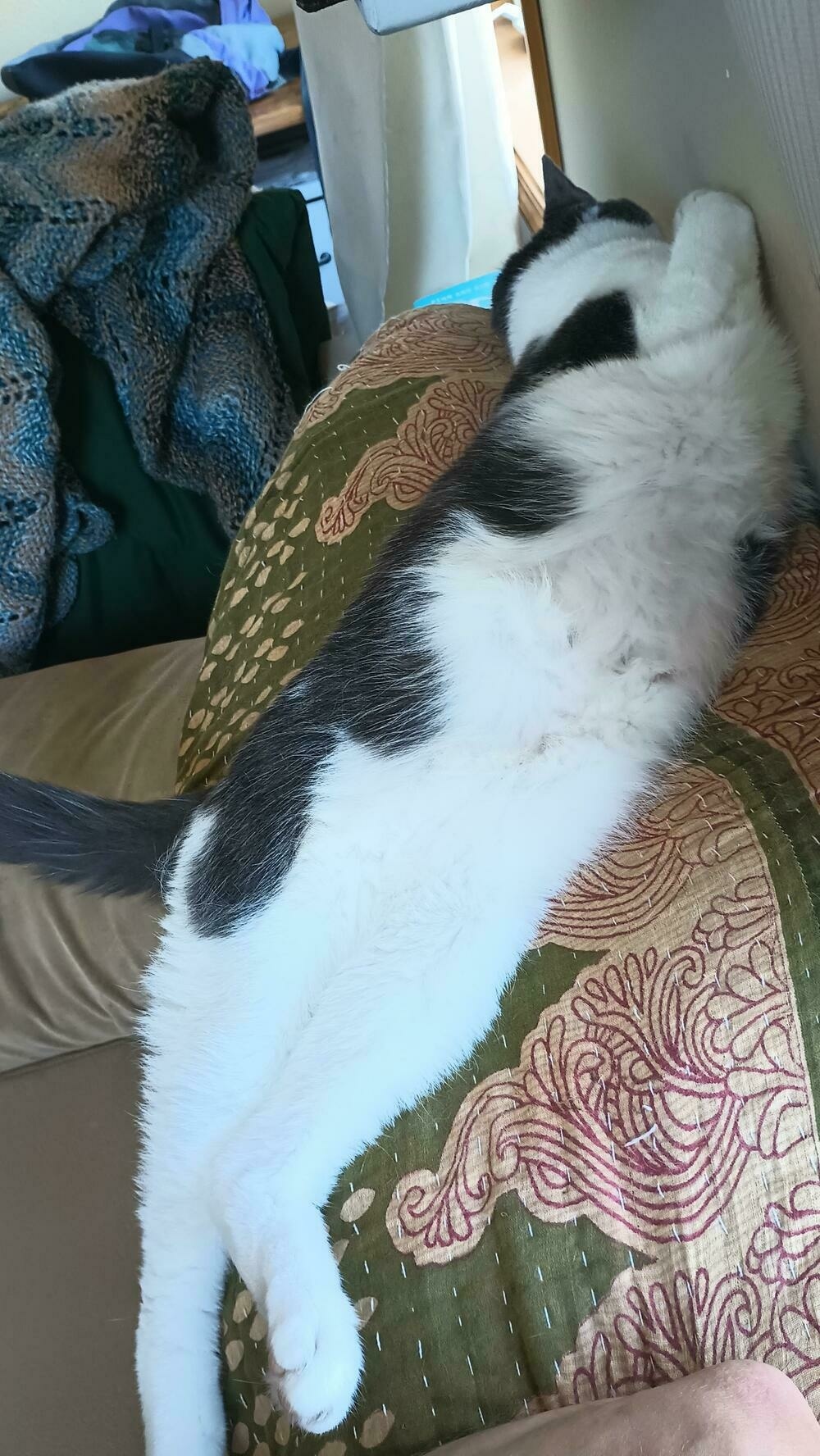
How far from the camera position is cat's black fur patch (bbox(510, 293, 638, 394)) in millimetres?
995

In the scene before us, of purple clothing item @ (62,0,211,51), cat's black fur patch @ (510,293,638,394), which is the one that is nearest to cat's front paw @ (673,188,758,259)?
cat's black fur patch @ (510,293,638,394)

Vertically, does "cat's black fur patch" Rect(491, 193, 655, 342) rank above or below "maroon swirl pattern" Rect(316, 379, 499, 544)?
above

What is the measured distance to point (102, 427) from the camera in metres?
1.59

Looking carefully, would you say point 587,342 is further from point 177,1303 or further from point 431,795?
point 177,1303

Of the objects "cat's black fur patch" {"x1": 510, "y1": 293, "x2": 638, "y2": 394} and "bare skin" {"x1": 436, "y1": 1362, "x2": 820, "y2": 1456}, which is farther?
"cat's black fur patch" {"x1": 510, "y1": 293, "x2": 638, "y2": 394}

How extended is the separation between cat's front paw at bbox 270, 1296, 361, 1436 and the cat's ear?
1.38 meters

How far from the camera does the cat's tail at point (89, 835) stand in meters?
0.95

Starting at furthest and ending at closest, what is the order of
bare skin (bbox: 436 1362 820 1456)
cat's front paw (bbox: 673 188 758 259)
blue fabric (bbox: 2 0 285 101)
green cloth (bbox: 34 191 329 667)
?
1. blue fabric (bbox: 2 0 285 101)
2. green cloth (bbox: 34 191 329 667)
3. cat's front paw (bbox: 673 188 758 259)
4. bare skin (bbox: 436 1362 820 1456)

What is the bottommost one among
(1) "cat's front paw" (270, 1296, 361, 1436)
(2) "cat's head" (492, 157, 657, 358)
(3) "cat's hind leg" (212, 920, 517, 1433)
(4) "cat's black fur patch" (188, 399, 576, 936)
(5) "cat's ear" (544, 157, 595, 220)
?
(1) "cat's front paw" (270, 1296, 361, 1436)


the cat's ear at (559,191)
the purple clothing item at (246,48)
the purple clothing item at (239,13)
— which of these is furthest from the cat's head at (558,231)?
the purple clothing item at (239,13)

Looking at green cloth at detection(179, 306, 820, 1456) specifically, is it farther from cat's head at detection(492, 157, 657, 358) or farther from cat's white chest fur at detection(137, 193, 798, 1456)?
cat's head at detection(492, 157, 657, 358)

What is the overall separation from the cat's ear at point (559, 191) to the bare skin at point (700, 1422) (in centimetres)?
137

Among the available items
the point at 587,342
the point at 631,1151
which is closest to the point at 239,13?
the point at 587,342

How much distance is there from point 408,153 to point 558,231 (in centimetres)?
76
